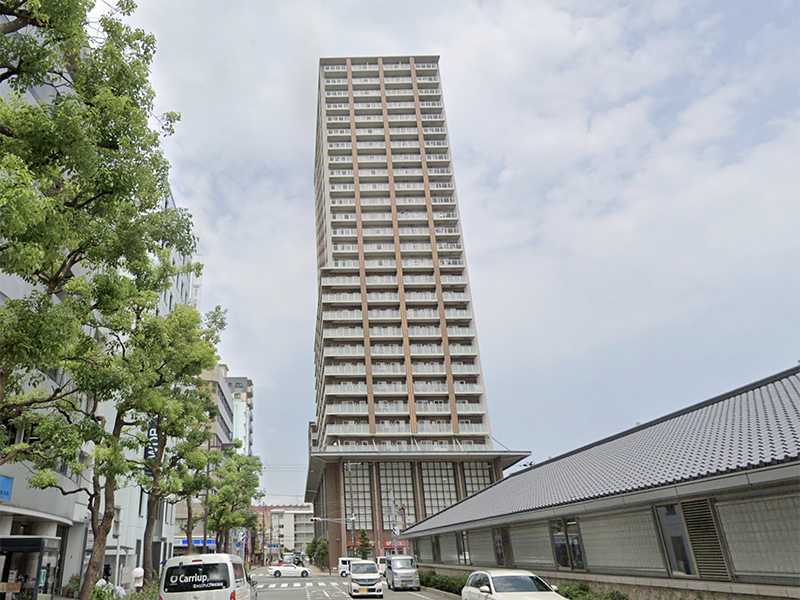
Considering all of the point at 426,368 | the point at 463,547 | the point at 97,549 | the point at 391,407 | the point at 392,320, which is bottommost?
the point at 463,547

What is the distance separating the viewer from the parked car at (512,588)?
1380 cm

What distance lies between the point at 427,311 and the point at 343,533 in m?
29.0

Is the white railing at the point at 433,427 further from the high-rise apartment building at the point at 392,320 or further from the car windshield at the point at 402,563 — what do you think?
the car windshield at the point at 402,563

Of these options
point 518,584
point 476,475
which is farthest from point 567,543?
point 476,475

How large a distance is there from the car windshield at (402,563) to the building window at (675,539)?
2161 centimetres

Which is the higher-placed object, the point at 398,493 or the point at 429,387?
the point at 429,387

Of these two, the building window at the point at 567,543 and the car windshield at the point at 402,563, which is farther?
the car windshield at the point at 402,563

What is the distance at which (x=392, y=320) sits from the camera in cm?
Result: 7219

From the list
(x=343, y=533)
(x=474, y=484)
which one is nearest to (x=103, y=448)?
(x=343, y=533)

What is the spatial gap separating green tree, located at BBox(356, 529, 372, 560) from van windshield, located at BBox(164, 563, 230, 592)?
169 feet

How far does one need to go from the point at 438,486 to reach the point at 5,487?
53738 mm

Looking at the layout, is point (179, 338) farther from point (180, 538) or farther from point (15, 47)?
point (180, 538)

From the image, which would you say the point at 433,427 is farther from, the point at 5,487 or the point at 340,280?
the point at 5,487

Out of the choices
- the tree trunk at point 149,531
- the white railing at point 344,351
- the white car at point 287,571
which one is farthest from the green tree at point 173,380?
the white railing at point 344,351
